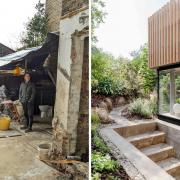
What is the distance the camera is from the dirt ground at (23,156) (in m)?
1.74

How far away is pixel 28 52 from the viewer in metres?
1.82

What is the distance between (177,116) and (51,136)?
Answer: 113cm

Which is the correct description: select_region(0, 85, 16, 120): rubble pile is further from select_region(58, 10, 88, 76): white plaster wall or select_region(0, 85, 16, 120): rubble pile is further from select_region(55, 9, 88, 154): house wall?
select_region(58, 10, 88, 76): white plaster wall

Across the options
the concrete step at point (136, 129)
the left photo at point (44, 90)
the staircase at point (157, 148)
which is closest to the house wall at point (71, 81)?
the left photo at point (44, 90)

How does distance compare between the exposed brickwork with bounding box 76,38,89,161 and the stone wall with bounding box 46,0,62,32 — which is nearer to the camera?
the stone wall with bounding box 46,0,62,32

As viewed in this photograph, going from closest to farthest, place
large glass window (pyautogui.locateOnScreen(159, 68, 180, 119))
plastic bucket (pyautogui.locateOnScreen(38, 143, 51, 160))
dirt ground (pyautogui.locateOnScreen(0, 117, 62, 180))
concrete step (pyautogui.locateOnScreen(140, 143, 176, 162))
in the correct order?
1. dirt ground (pyautogui.locateOnScreen(0, 117, 62, 180))
2. plastic bucket (pyautogui.locateOnScreen(38, 143, 51, 160))
3. concrete step (pyautogui.locateOnScreen(140, 143, 176, 162))
4. large glass window (pyautogui.locateOnScreen(159, 68, 180, 119))

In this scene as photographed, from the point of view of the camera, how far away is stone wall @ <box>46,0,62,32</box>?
6.20 ft

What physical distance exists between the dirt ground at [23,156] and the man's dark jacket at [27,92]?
0.63 feet

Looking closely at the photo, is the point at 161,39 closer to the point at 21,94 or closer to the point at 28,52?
the point at 28,52

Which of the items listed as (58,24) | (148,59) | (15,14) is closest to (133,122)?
(148,59)

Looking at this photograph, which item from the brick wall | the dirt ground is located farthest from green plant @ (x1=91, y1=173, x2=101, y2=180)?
the brick wall

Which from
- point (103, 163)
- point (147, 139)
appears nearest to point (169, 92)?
point (147, 139)

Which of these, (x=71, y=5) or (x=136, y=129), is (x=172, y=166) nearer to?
(x=136, y=129)

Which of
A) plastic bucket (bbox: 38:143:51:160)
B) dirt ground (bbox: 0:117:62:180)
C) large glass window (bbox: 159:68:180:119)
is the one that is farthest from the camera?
large glass window (bbox: 159:68:180:119)
